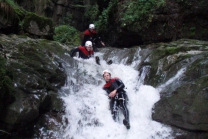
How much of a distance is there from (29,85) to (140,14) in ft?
27.0

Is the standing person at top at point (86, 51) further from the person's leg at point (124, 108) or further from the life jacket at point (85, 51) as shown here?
the person's leg at point (124, 108)

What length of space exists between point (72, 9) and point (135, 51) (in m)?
13.7

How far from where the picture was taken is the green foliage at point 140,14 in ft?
37.9

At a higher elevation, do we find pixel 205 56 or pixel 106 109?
pixel 205 56

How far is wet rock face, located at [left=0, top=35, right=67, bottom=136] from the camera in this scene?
4.34 meters

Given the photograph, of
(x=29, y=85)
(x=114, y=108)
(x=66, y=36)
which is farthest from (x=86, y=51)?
(x=66, y=36)

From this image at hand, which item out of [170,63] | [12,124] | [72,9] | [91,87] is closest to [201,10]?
[170,63]

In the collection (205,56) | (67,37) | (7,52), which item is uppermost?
(205,56)

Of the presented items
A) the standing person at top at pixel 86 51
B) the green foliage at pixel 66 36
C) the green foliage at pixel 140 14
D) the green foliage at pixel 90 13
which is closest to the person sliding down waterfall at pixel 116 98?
the standing person at top at pixel 86 51

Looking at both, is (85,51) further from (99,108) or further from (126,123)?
(126,123)

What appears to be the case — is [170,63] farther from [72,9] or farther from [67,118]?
[72,9]

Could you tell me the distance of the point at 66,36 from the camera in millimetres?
17172

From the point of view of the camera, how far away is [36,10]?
19047mm

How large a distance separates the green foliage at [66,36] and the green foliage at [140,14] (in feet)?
18.3
